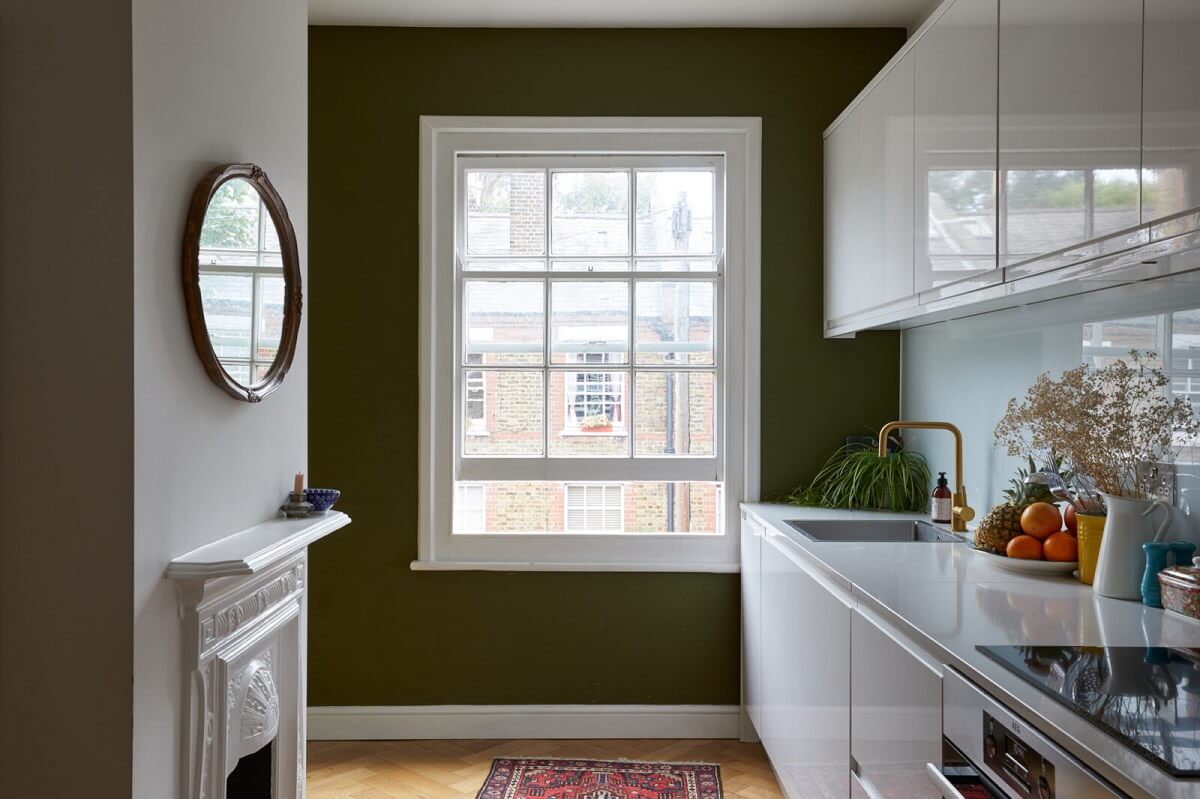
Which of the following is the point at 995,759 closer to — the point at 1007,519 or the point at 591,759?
the point at 1007,519

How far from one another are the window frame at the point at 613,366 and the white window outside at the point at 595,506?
0.05 meters

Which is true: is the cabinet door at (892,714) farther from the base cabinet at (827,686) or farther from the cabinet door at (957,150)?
the cabinet door at (957,150)

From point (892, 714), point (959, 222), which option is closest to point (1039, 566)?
point (892, 714)

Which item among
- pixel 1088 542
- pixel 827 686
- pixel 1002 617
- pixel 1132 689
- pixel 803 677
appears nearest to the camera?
pixel 1132 689

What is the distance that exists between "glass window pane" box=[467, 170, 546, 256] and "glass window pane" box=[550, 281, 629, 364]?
294 mm

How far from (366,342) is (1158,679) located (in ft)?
9.35

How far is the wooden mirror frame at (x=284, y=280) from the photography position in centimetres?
173

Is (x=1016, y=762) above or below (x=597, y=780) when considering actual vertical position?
above

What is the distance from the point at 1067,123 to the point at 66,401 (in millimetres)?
1902

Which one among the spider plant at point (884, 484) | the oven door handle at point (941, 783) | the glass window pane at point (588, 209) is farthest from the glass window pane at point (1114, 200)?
the glass window pane at point (588, 209)

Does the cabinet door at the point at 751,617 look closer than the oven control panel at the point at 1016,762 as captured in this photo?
No

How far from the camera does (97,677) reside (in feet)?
5.00

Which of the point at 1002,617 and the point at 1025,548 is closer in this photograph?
the point at 1002,617

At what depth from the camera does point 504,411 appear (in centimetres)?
346
